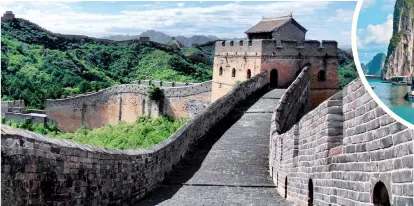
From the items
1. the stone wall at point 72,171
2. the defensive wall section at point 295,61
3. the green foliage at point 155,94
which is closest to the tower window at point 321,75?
the defensive wall section at point 295,61

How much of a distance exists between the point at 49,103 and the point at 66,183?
32821 mm

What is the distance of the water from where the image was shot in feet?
13.5

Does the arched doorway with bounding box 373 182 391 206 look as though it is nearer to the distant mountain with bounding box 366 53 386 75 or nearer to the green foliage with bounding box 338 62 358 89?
the distant mountain with bounding box 366 53 386 75

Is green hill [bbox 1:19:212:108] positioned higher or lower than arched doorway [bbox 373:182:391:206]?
higher

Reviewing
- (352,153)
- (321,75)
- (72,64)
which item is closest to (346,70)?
(321,75)

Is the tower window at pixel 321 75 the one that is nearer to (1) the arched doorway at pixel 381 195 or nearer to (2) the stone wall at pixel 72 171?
(2) the stone wall at pixel 72 171

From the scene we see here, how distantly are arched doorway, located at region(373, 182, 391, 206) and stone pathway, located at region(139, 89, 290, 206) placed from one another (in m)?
4.94

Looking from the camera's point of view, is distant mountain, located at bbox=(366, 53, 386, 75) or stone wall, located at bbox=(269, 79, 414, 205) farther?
distant mountain, located at bbox=(366, 53, 386, 75)

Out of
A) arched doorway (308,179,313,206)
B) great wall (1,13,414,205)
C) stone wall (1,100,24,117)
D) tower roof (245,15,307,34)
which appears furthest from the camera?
stone wall (1,100,24,117)

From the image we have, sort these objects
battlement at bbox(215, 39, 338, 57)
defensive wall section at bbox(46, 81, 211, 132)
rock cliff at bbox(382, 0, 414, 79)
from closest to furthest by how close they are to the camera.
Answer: rock cliff at bbox(382, 0, 414, 79)
battlement at bbox(215, 39, 338, 57)
defensive wall section at bbox(46, 81, 211, 132)

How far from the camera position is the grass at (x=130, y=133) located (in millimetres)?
26516

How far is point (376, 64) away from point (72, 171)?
14.0 ft

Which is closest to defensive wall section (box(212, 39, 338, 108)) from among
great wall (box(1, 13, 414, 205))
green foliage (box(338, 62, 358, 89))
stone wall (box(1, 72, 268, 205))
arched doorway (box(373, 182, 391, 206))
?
great wall (box(1, 13, 414, 205))

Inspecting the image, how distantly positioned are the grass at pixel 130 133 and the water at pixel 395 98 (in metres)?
20.4
